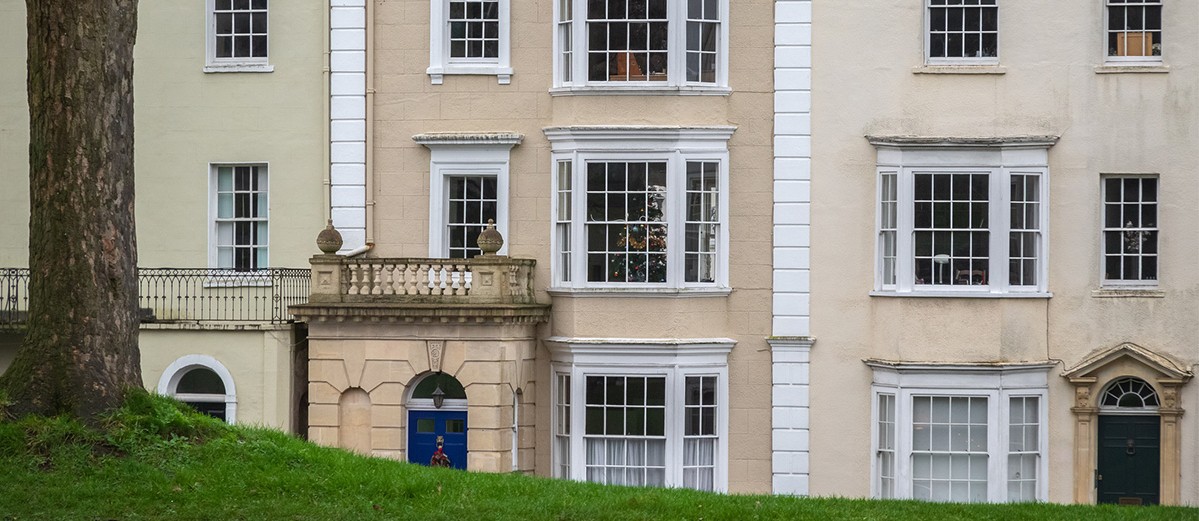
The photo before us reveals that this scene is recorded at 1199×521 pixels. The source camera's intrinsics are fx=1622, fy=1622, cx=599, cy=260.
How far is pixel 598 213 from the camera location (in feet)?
80.6

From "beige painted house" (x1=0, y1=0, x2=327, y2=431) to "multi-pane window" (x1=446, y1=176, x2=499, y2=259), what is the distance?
6.66 ft

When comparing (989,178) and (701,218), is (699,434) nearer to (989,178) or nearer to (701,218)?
(701,218)

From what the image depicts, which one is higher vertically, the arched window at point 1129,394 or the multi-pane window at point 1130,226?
the multi-pane window at point 1130,226

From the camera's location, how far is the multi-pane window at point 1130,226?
24.4 m

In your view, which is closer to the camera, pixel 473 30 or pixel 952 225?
pixel 952 225

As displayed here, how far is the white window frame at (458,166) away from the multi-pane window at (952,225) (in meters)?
6.18

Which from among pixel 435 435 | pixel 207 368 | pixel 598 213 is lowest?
pixel 435 435

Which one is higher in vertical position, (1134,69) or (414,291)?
(1134,69)

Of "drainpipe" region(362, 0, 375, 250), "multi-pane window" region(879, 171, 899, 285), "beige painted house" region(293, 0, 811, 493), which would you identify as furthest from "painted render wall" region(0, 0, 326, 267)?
"multi-pane window" region(879, 171, 899, 285)

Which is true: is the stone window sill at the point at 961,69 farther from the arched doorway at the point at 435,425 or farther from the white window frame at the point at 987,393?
the arched doorway at the point at 435,425

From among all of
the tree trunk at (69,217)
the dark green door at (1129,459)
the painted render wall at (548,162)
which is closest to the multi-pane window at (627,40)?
the painted render wall at (548,162)

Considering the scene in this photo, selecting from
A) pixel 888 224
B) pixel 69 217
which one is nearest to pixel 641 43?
pixel 888 224

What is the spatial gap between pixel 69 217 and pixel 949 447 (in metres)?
13.6

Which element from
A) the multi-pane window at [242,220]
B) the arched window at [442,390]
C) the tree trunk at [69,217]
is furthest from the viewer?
the multi-pane window at [242,220]
